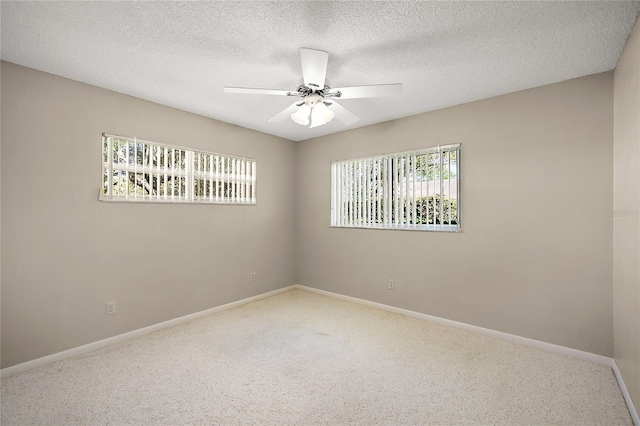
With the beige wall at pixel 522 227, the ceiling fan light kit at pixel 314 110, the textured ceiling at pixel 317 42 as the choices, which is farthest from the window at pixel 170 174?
the beige wall at pixel 522 227

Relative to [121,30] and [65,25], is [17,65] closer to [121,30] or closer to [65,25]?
[65,25]

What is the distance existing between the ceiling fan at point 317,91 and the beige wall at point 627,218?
1486mm

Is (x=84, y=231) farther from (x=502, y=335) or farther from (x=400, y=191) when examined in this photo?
(x=502, y=335)

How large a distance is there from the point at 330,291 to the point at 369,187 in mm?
1648

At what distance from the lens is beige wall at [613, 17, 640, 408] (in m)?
1.80

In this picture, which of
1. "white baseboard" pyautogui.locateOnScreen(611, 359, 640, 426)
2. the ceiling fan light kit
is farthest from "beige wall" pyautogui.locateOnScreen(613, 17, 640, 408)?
the ceiling fan light kit

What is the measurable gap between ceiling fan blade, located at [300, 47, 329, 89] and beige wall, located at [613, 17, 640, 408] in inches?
74.1

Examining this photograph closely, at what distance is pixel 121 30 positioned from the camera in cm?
189

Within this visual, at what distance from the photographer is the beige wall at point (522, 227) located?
8.11 ft

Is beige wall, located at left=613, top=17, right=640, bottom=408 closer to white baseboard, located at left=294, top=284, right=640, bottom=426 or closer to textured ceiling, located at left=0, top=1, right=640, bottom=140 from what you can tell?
white baseboard, located at left=294, top=284, right=640, bottom=426

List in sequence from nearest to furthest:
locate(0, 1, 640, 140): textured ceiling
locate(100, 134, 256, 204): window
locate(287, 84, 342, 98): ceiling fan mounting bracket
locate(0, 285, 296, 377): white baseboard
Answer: locate(0, 1, 640, 140): textured ceiling → locate(287, 84, 342, 98): ceiling fan mounting bracket → locate(0, 285, 296, 377): white baseboard → locate(100, 134, 256, 204): window

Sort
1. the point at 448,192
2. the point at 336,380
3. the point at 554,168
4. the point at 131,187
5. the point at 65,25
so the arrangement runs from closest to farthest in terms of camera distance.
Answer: the point at 65,25
the point at 336,380
the point at 554,168
the point at 131,187
the point at 448,192

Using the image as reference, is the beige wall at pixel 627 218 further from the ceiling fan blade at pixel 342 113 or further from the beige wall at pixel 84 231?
the beige wall at pixel 84 231

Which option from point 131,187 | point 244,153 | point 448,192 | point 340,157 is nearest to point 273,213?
point 244,153
